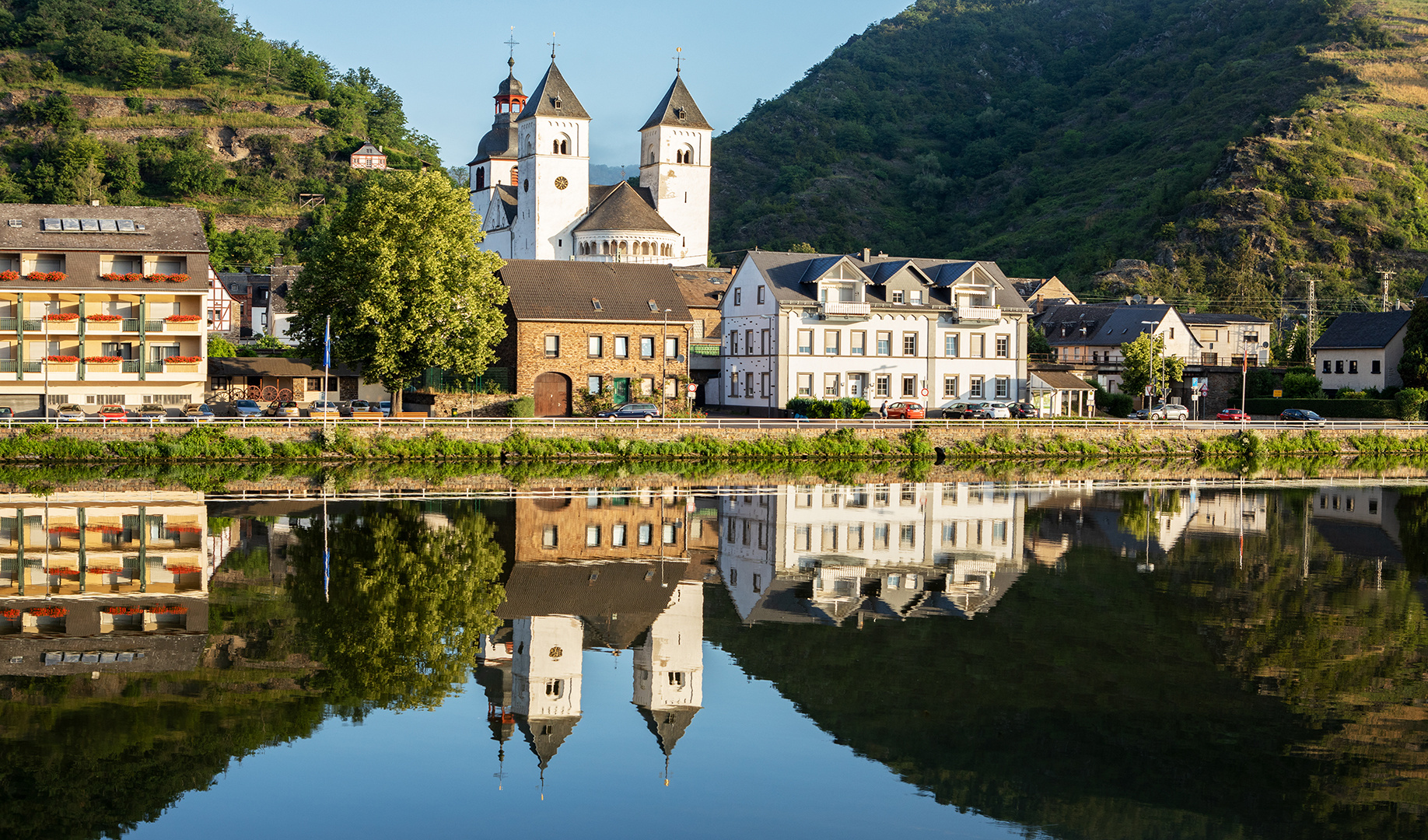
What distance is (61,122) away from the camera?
128125 millimetres

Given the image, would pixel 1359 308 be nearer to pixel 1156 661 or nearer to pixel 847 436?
pixel 847 436

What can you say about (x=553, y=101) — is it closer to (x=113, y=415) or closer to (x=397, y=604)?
(x=113, y=415)

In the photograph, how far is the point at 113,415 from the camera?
4484cm

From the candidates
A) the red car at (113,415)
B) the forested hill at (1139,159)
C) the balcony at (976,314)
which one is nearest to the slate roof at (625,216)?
the balcony at (976,314)

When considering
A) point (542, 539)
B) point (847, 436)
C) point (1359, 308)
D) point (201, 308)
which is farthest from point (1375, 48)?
point (542, 539)

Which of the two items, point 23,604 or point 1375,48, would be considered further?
point 1375,48

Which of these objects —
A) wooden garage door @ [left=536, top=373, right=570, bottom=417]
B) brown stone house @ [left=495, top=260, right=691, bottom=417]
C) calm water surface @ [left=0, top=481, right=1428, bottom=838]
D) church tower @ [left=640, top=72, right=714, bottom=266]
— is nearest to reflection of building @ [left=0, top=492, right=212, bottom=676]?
calm water surface @ [left=0, top=481, right=1428, bottom=838]

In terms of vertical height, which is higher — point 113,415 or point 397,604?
point 113,415

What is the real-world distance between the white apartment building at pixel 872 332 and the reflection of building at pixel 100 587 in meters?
35.7

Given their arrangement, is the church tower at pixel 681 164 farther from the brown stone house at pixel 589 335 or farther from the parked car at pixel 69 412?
the parked car at pixel 69 412

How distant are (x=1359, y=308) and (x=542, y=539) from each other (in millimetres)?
94401

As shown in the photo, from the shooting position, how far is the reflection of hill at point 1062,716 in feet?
37.9

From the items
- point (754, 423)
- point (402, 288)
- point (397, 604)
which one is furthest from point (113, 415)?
point (397, 604)

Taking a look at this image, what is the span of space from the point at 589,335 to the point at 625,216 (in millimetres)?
33825
